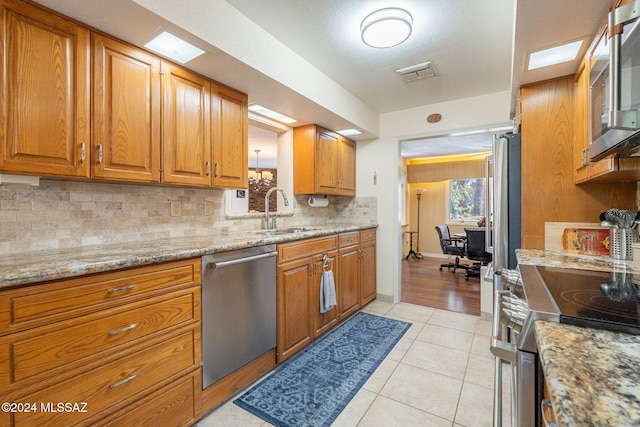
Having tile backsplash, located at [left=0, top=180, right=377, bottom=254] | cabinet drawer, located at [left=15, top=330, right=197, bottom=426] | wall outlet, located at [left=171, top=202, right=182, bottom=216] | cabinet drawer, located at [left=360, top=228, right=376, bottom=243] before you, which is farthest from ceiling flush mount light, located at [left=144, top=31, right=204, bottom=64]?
cabinet drawer, located at [left=360, top=228, right=376, bottom=243]

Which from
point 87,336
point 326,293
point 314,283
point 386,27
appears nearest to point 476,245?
point 326,293

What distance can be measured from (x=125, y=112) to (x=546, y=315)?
1.98 metres

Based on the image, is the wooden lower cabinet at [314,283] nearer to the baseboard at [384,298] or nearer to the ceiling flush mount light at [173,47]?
the baseboard at [384,298]

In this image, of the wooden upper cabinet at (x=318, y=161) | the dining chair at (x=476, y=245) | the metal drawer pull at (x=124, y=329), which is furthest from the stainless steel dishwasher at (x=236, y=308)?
the dining chair at (x=476, y=245)

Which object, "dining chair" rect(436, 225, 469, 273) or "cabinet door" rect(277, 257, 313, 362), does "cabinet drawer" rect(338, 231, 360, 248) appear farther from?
"dining chair" rect(436, 225, 469, 273)

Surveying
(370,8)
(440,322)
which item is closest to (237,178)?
(370,8)

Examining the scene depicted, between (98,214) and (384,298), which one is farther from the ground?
(98,214)

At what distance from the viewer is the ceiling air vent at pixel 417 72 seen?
2.45 metres

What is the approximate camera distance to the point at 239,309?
71.0 inches

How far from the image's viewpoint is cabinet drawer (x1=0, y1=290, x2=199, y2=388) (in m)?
1.01

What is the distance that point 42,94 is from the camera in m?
1.30

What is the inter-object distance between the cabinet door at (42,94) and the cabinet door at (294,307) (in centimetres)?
136

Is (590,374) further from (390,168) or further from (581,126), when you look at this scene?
(390,168)

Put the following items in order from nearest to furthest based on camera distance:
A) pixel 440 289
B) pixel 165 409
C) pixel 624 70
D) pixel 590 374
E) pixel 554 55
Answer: pixel 590 374, pixel 624 70, pixel 165 409, pixel 554 55, pixel 440 289
